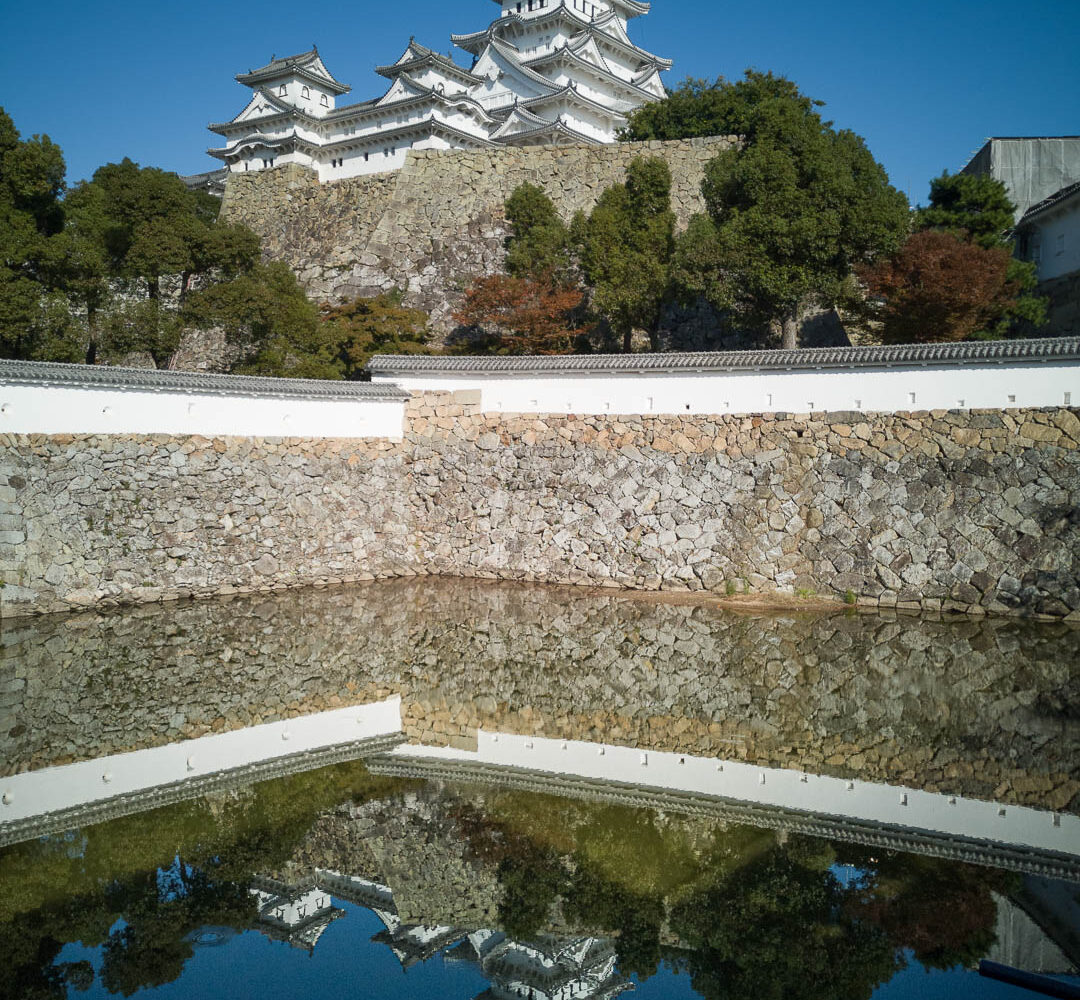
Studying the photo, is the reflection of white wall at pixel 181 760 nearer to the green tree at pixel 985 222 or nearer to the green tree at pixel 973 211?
the green tree at pixel 985 222

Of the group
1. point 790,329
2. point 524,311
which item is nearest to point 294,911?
point 524,311

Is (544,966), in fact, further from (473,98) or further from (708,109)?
(473,98)

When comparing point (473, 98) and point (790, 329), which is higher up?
point (473, 98)

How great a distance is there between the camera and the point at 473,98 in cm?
2527

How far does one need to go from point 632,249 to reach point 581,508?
697cm

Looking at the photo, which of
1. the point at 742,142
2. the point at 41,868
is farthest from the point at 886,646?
the point at 742,142

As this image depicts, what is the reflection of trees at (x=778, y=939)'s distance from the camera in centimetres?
405

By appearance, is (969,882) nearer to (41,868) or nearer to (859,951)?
(859,951)

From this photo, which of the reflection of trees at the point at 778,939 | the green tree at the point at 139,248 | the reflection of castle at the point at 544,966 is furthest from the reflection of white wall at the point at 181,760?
the green tree at the point at 139,248

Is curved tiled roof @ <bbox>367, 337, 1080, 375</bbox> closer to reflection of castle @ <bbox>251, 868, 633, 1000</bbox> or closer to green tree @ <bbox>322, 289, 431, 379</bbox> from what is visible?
green tree @ <bbox>322, 289, 431, 379</bbox>

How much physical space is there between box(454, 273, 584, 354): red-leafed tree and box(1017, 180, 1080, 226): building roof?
29.3 feet

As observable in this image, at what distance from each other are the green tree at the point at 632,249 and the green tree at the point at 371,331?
3.43 m

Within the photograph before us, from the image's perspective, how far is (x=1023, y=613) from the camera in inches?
422

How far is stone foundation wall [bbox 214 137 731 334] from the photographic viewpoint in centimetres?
2066
